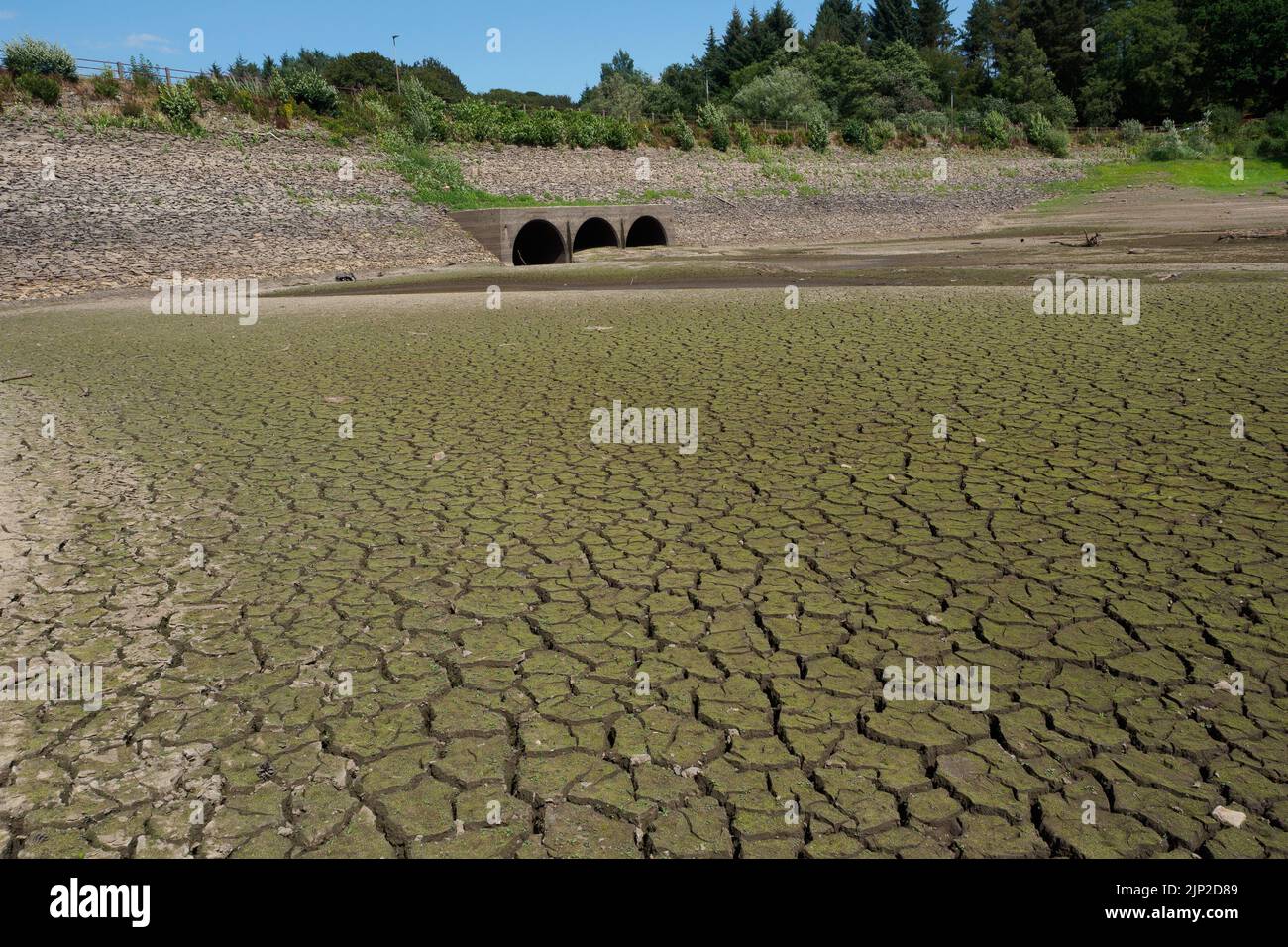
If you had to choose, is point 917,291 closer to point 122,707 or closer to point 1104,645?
point 1104,645

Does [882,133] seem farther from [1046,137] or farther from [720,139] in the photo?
[1046,137]

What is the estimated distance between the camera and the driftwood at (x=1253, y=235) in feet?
76.6

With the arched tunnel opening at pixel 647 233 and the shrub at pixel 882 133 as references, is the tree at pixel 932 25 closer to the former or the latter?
the shrub at pixel 882 133

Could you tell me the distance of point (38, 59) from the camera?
2603cm

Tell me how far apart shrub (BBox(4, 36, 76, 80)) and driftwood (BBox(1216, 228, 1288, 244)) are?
1305 inches

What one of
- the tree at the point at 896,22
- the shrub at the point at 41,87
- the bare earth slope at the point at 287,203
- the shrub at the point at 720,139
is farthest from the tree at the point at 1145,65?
the shrub at the point at 41,87

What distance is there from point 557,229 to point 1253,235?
20.7 m

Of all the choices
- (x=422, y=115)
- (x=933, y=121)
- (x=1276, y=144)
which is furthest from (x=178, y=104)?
(x=1276, y=144)

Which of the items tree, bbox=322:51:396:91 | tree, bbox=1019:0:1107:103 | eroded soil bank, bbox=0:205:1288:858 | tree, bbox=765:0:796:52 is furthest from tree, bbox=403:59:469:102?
eroded soil bank, bbox=0:205:1288:858

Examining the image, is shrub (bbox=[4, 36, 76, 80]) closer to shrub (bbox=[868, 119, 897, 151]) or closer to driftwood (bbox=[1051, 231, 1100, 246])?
driftwood (bbox=[1051, 231, 1100, 246])

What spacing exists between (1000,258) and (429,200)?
1857cm

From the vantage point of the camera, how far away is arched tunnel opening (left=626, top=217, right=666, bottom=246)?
34312 millimetres

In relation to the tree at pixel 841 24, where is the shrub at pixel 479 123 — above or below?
below
